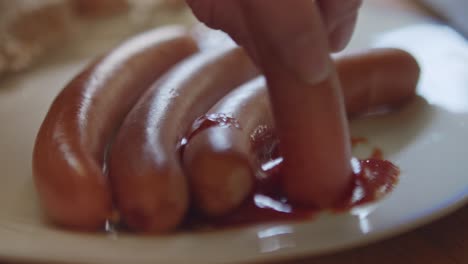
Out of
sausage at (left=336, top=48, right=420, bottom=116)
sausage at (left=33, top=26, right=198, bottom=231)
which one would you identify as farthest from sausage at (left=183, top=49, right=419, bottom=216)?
sausage at (left=33, top=26, right=198, bottom=231)

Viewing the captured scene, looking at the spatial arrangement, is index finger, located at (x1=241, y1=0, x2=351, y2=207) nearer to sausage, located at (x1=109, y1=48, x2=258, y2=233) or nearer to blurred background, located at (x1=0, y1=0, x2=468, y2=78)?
sausage, located at (x1=109, y1=48, x2=258, y2=233)

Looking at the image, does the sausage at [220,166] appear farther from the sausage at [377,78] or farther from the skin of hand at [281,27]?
the sausage at [377,78]

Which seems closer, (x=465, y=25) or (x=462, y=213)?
(x=462, y=213)

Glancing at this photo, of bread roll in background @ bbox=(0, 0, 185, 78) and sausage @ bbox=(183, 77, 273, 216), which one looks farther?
bread roll in background @ bbox=(0, 0, 185, 78)

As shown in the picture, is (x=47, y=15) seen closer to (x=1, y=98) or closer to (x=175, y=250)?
(x=1, y=98)

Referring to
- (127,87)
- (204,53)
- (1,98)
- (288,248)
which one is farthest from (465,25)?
(1,98)

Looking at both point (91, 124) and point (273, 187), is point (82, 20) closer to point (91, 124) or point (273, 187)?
point (91, 124)
